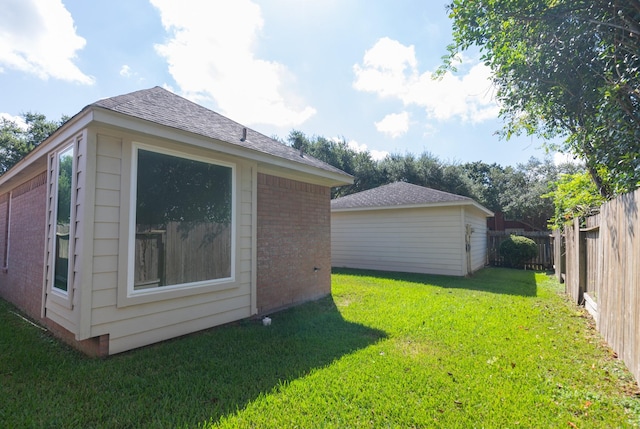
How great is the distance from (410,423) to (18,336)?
5701 mm

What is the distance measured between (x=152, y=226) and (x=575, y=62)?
6744mm

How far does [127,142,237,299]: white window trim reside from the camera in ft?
13.0

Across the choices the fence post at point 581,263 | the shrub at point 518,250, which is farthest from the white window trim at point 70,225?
the shrub at point 518,250

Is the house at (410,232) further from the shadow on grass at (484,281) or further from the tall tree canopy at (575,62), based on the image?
the tall tree canopy at (575,62)

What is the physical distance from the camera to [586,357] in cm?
392

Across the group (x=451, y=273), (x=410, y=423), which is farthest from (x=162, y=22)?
(x=451, y=273)

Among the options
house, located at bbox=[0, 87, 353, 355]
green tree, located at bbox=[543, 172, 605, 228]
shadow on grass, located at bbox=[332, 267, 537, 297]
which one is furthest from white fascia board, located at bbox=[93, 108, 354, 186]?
green tree, located at bbox=[543, 172, 605, 228]

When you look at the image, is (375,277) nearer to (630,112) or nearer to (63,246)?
(630,112)

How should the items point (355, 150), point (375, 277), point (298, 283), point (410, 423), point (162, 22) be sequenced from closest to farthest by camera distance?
point (410, 423), point (298, 283), point (162, 22), point (375, 277), point (355, 150)

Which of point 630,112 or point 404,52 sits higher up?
point 404,52

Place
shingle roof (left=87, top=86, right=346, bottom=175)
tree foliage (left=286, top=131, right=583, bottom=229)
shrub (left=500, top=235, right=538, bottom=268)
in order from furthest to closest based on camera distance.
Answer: tree foliage (left=286, top=131, right=583, bottom=229) < shrub (left=500, top=235, right=538, bottom=268) < shingle roof (left=87, top=86, right=346, bottom=175)

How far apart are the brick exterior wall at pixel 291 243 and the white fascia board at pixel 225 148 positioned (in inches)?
8.0

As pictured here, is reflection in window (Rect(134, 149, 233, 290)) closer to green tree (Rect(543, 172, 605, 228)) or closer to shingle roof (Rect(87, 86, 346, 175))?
shingle roof (Rect(87, 86, 346, 175))

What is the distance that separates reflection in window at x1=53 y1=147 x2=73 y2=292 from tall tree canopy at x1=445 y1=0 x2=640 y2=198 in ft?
20.0
